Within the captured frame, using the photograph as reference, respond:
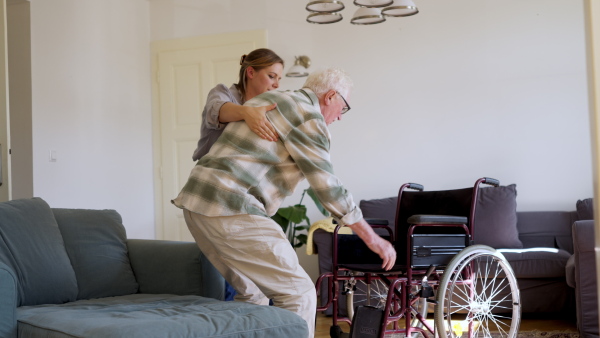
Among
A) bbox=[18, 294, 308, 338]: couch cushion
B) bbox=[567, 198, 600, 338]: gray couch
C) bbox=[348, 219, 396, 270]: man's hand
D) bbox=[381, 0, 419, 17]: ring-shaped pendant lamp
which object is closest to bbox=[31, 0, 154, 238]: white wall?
bbox=[381, 0, 419, 17]: ring-shaped pendant lamp

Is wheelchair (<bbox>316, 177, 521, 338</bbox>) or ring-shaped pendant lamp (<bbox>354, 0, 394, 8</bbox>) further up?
ring-shaped pendant lamp (<bbox>354, 0, 394, 8</bbox>)

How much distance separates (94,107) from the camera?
18.7 feet

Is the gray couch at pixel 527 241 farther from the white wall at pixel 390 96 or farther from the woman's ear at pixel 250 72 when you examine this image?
the woman's ear at pixel 250 72

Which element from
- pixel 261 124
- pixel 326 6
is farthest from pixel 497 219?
pixel 261 124

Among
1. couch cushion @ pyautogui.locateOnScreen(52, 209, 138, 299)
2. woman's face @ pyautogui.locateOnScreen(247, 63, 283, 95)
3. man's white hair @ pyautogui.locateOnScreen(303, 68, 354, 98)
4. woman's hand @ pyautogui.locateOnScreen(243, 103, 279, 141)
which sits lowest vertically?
couch cushion @ pyautogui.locateOnScreen(52, 209, 138, 299)

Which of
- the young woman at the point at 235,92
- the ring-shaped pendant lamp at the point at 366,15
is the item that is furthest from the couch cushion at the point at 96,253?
the ring-shaped pendant lamp at the point at 366,15

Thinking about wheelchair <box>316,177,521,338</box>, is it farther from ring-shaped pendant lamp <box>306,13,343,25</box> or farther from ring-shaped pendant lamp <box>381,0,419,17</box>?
ring-shaped pendant lamp <box>306,13,343,25</box>

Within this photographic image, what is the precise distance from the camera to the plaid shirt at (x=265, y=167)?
2.39 m

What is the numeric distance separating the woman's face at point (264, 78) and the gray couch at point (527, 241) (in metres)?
2.01

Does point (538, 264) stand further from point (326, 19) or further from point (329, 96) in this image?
point (329, 96)

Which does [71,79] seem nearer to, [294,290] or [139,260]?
[139,260]

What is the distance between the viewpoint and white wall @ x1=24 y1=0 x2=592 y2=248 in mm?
5414

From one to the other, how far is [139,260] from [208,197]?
88cm

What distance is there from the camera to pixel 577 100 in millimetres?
5422
